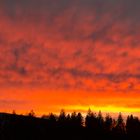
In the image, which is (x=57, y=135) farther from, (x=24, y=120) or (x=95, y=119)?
(x=95, y=119)

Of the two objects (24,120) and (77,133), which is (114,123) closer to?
(77,133)

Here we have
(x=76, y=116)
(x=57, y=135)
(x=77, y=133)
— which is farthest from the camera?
(x=76, y=116)

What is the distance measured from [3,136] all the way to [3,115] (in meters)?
3.81

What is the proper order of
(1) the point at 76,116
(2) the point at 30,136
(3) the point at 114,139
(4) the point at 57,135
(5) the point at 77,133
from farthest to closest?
(1) the point at 76,116 → (3) the point at 114,139 → (5) the point at 77,133 → (4) the point at 57,135 → (2) the point at 30,136

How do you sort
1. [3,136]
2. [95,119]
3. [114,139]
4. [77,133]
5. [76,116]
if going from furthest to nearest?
[76,116] → [95,119] → [114,139] → [77,133] → [3,136]

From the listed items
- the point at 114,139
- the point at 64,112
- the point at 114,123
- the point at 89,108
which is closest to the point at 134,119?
the point at 114,123

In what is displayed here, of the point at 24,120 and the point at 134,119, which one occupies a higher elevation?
the point at 134,119

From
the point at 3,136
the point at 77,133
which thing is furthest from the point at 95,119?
the point at 3,136

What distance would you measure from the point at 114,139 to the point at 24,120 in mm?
30966

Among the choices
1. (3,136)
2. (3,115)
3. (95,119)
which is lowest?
(3,136)

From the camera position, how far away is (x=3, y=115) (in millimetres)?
61094

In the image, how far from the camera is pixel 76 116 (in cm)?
17288

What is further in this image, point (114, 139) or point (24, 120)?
point (114, 139)

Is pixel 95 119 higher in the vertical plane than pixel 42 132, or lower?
higher
